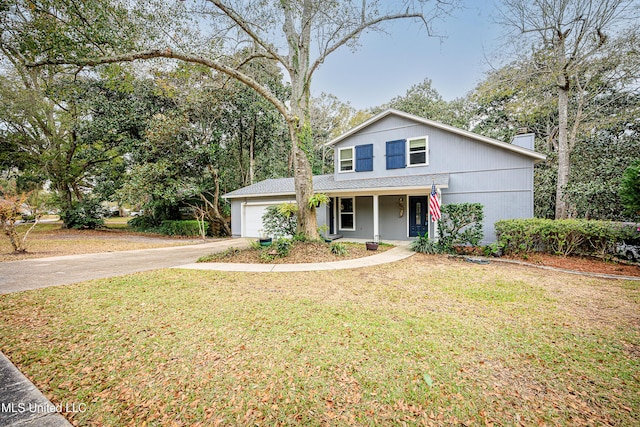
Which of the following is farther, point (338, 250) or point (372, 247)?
point (372, 247)

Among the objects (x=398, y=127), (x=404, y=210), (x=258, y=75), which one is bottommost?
(x=404, y=210)

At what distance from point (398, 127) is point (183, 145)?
12814 mm

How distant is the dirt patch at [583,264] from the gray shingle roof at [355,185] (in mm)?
3616

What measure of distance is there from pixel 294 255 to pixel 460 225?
5785 mm

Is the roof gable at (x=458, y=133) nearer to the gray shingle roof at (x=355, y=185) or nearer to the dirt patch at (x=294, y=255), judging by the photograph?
the gray shingle roof at (x=355, y=185)

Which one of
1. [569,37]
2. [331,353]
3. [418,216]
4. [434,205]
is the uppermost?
[569,37]

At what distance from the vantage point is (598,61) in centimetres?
1112

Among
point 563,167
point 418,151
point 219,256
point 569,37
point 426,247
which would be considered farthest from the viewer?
point 418,151

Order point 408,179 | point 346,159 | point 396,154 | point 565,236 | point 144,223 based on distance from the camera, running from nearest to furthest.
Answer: point 565,236
point 408,179
point 396,154
point 346,159
point 144,223

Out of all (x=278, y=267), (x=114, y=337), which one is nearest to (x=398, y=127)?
(x=278, y=267)

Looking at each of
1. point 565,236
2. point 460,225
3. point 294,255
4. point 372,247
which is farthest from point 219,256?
point 565,236

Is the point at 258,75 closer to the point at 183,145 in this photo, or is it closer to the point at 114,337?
the point at 183,145

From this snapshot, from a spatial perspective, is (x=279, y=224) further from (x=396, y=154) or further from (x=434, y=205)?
(x=396, y=154)

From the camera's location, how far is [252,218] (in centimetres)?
1509
